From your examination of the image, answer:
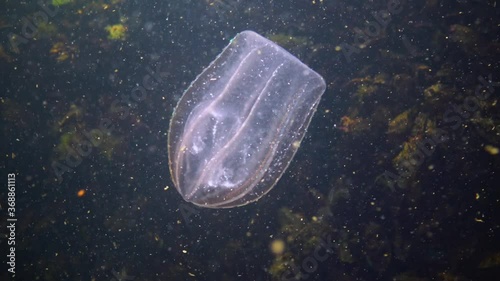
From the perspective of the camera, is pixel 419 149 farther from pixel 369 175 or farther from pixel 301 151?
pixel 301 151

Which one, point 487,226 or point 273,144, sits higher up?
point 273,144

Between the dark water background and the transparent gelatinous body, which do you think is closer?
the transparent gelatinous body

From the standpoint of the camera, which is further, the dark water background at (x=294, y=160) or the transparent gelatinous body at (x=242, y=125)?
the dark water background at (x=294, y=160)

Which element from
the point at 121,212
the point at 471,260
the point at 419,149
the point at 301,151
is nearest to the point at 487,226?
the point at 471,260
